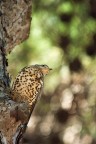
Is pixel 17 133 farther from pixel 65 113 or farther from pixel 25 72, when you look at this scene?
pixel 65 113

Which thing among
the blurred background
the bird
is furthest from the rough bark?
the blurred background

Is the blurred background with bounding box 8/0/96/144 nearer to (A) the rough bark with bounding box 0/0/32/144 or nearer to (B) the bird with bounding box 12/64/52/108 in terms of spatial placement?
(A) the rough bark with bounding box 0/0/32/144

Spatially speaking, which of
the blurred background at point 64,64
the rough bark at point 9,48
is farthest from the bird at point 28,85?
the blurred background at point 64,64

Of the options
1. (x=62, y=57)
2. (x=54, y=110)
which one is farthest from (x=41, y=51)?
(x=54, y=110)

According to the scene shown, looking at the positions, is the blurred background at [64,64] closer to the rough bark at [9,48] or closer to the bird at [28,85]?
the rough bark at [9,48]

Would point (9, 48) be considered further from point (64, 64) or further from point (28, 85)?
point (64, 64)
